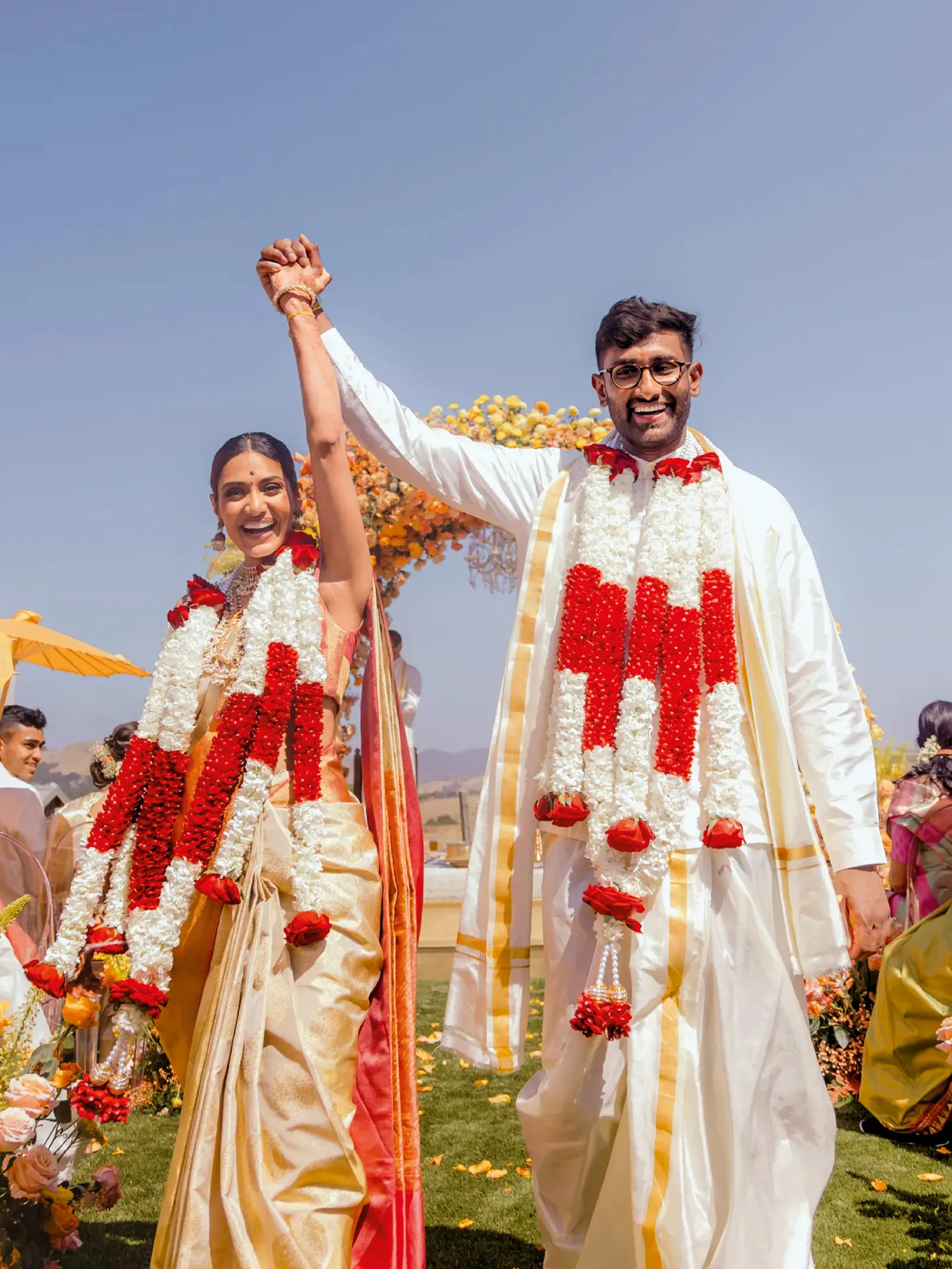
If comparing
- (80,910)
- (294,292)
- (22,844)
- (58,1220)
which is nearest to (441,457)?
(294,292)

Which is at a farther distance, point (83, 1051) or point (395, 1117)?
point (83, 1051)

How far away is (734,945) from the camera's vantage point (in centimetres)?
305

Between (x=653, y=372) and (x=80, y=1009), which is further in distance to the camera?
(x=653, y=372)

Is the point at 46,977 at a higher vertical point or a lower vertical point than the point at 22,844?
lower

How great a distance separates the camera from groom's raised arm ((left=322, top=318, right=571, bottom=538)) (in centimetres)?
339

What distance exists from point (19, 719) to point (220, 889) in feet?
12.5

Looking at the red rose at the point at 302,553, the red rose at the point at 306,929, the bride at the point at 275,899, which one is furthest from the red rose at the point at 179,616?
the red rose at the point at 306,929

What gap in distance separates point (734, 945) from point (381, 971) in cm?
91

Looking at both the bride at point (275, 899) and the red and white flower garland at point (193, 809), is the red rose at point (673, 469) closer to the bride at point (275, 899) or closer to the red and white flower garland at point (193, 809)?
the bride at point (275, 899)

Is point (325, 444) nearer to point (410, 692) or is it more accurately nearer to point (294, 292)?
point (294, 292)

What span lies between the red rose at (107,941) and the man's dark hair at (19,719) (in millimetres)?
3531

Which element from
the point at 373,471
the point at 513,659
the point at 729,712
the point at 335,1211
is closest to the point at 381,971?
the point at 335,1211

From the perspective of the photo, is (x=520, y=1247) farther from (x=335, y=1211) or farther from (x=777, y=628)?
(x=777, y=628)

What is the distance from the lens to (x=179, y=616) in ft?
11.3
